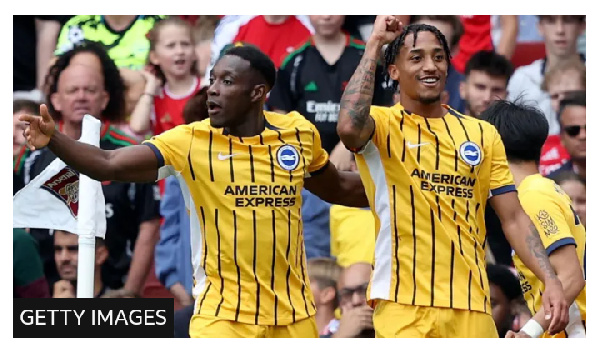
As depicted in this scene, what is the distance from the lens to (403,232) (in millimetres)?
6957

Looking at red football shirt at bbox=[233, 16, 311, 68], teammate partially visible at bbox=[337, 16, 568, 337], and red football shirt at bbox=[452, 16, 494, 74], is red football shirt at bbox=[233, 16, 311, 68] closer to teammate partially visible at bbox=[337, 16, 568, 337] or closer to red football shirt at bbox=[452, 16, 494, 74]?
red football shirt at bbox=[452, 16, 494, 74]

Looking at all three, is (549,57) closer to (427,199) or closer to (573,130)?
(573,130)

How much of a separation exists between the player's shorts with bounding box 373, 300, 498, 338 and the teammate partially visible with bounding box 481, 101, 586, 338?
0.88 m

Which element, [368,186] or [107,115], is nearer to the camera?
[368,186]

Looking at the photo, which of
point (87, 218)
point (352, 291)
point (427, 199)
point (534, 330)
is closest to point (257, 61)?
point (427, 199)

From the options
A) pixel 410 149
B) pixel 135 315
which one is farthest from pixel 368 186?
pixel 135 315

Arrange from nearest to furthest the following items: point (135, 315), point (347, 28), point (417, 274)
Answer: point (417, 274), point (135, 315), point (347, 28)

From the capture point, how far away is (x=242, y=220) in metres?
7.06

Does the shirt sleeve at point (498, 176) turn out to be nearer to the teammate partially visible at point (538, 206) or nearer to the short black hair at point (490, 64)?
the teammate partially visible at point (538, 206)

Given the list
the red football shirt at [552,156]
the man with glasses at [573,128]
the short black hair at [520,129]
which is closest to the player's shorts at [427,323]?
the short black hair at [520,129]

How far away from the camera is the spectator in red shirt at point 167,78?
34.7ft

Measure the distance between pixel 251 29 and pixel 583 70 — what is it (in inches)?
114

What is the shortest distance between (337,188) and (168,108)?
3.32 m
